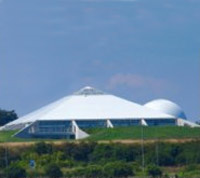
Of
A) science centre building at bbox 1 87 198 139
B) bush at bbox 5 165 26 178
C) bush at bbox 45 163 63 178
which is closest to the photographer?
bush at bbox 45 163 63 178

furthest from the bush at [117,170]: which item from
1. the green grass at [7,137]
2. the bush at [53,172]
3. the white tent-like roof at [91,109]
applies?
the white tent-like roof at [91,109]

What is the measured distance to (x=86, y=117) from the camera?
420ft

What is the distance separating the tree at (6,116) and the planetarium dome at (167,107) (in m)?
20.5

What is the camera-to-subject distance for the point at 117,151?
335ft

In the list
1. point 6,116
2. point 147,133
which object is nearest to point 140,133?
point 147,133

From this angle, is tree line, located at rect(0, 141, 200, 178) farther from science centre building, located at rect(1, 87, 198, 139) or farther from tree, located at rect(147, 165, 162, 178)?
science centre building, located at rect(1, 87, 198, 139)

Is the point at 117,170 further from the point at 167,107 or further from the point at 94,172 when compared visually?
the point at 167,107

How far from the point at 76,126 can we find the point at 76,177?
44679 mm

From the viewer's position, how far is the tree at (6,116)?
503ft

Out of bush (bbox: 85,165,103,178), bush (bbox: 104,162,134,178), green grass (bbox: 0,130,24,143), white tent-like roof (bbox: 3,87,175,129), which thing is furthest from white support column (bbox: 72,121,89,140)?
bush (bbox: 85,165,103,178)

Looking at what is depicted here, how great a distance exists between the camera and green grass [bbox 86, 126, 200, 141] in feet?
373

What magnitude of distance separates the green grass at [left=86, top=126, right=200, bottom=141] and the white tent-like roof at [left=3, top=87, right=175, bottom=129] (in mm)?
7897

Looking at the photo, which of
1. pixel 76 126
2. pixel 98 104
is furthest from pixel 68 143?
pixel 98 104

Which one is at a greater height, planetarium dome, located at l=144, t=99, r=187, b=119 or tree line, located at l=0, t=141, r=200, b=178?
planetarium dome, located at l=144, t=99, r=187, b=119
